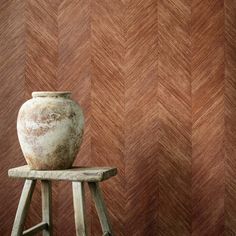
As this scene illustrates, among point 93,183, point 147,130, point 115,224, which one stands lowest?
point 115,224

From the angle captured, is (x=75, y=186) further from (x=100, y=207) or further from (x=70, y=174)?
(x=100, y=207)

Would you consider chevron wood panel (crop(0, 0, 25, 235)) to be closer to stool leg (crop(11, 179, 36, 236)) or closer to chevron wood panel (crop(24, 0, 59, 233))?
chevron wood panel (crop(24, 0, 59, 233))

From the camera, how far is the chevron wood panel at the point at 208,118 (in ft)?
7.98

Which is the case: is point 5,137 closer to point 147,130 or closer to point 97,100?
point 97,100

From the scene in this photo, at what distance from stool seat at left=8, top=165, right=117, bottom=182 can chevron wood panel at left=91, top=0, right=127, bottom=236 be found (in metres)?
0.49

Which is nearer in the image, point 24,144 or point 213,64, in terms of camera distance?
point 24,144

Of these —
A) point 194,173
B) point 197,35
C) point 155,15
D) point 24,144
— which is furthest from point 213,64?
point 24,144

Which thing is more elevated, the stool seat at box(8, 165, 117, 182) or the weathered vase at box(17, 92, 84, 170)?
the weathered vase at box(17, 92, 84, 170)

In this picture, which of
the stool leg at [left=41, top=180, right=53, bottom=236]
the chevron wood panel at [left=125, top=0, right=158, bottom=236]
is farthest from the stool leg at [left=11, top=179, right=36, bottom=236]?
the chevron wood panel at [left=125, top=0, right=158, bottom=236]

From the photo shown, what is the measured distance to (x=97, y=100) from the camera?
254 centimetres

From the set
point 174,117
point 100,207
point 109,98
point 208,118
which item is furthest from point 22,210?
point 208,118

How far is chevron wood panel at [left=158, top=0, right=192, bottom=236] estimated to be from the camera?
96.7 inches

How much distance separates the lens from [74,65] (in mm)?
2561

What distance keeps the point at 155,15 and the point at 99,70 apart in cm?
43
